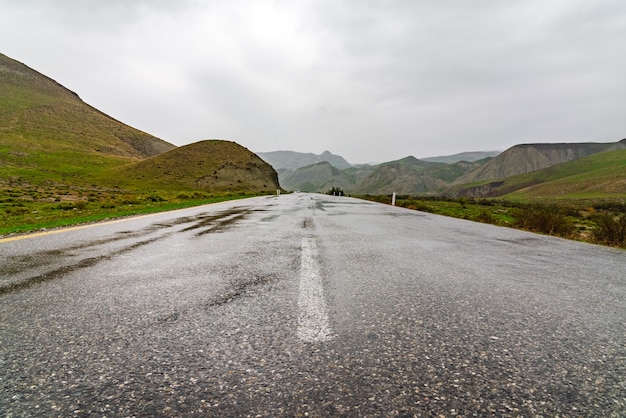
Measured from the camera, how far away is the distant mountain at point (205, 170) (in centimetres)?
7688

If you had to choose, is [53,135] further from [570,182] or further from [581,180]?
[581,180]

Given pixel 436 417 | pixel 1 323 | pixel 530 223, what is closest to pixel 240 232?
pixel 1 323

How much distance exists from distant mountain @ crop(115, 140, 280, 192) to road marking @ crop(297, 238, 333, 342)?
2907 inches

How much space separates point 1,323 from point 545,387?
3645mm

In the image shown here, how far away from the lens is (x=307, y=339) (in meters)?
2.04

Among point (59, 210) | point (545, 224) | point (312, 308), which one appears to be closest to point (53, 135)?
point (59, 210)

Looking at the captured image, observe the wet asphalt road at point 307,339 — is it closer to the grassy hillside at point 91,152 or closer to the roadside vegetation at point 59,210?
the roadside vegetation at point 59,210

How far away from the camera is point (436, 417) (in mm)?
1343

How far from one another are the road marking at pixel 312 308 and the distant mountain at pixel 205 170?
73.8 m

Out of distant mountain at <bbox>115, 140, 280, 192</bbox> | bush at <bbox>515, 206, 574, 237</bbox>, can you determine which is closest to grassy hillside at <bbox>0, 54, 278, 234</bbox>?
distant mountain at <bbox>115, 140, 280, 192</bbox>

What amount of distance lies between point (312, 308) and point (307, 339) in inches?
21.9

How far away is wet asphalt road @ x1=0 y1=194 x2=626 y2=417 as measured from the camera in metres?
1.45

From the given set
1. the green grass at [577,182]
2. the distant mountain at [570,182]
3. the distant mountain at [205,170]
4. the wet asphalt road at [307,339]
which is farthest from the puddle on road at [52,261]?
the distant mountain at [570,182]

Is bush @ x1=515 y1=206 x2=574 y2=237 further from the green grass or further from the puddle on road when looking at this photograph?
the green grass
